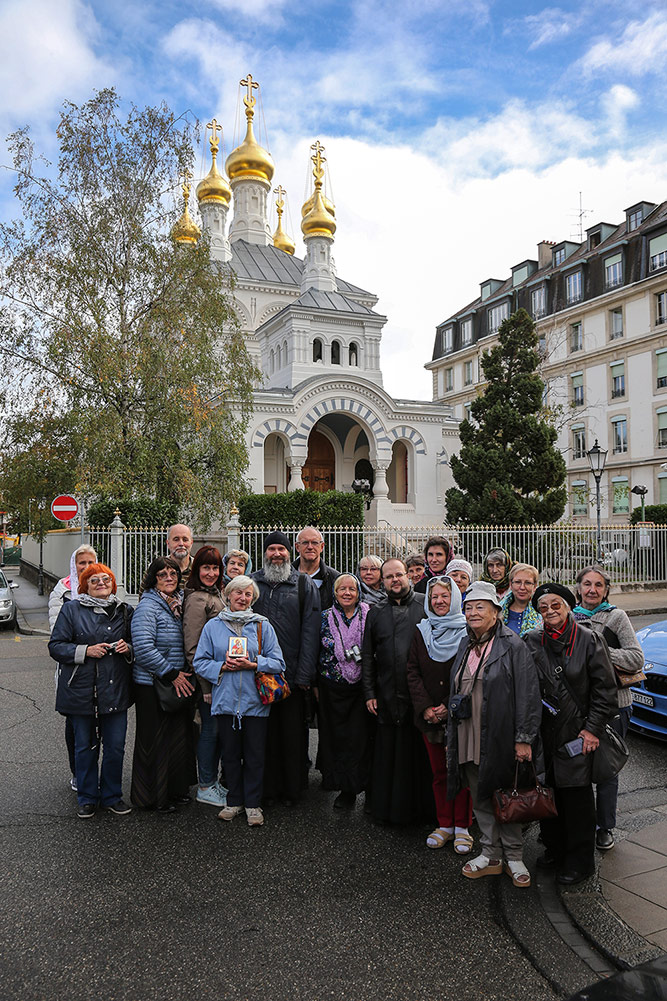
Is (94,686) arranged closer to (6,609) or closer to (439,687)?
(439,687)

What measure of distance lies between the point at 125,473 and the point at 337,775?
1279 cm

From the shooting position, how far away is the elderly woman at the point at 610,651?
4.36 meters

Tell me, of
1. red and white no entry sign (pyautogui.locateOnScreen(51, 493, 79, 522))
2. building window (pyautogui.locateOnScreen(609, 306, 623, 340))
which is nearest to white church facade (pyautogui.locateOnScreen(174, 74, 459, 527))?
red and white no entry sign (pyautogui.locateOnScreen(51, 493, 79, 522))

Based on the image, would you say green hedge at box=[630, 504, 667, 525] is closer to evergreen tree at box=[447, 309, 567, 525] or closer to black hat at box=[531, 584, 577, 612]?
evergreen tree at box=[447, 309, 567, 525]

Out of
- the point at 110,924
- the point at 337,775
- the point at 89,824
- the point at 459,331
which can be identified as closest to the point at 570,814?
the point at 337,775

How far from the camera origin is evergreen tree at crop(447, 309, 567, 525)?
70.3 feet

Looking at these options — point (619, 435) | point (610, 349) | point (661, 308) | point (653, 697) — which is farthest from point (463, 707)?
point (610, 349)

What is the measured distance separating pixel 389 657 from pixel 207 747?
1.54 m

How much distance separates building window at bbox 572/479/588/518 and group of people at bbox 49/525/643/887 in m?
33.3

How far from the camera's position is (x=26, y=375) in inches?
685

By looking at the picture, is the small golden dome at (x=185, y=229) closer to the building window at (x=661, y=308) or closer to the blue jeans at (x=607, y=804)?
the blue jeans at (x=607, y=804)

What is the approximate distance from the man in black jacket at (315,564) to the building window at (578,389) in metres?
35.9

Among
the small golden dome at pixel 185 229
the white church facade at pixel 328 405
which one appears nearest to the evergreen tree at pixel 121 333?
the small golden dome at pixel 185 229

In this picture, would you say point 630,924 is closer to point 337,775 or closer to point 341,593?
point 337,775
